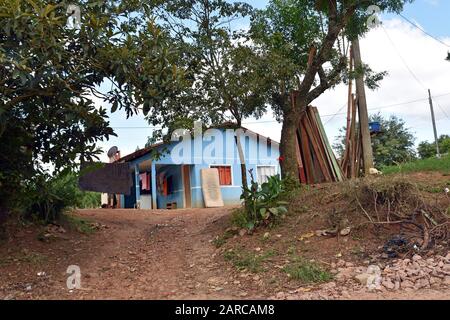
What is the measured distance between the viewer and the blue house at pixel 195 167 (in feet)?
58.6

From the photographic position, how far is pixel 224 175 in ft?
61.3

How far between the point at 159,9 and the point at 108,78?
3181mm

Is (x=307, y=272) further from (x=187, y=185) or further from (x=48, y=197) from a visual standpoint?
(x=187, y=185)

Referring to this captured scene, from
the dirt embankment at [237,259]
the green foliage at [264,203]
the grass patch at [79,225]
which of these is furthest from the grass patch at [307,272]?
the grass patch at [79,225]

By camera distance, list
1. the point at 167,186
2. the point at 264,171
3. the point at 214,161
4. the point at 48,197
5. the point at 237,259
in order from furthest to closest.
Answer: the point at 167,186, the point at 264,171, the point at 214,161, the point at 48,197, the point at 237,259

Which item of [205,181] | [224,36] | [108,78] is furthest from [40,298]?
[205,181]

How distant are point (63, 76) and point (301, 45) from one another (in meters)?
5.39

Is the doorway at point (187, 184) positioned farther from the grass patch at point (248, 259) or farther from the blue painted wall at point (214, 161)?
the grass patch at point (248, 259)

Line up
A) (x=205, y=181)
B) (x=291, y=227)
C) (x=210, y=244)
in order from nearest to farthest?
(x=291, y=227) → (x=210, y=244) → (x=205, y=181)

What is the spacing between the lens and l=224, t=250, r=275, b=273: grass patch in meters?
6.01

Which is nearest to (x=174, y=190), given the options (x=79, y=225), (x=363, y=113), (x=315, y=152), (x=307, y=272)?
A: (x=315, y=152)

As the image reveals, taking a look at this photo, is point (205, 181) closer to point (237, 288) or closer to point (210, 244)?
point (210, 244)

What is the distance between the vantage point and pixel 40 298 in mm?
5449

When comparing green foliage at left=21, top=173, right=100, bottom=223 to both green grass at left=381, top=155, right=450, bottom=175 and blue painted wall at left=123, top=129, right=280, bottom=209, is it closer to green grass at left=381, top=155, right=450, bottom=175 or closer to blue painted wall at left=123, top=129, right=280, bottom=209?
Result: green grass at left=381, top=155, right=450, bottom=175
